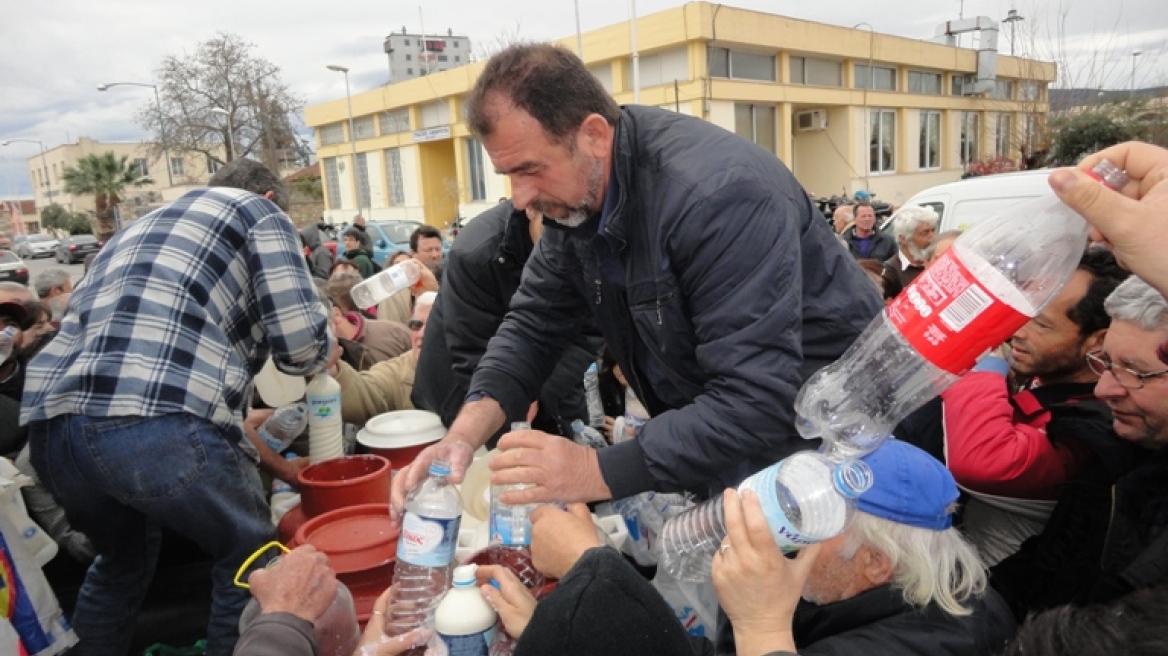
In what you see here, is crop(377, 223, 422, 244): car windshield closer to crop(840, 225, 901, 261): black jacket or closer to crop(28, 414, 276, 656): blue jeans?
crop(840, 225, 901, 261): black jacket

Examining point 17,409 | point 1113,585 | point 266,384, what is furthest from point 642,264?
point 17,409

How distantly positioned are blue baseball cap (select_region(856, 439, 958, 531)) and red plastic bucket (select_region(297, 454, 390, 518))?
168 centimetres

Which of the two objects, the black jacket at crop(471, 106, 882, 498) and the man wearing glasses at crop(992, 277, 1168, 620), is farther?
the man wearing glasses at crop(992, 277, 1168, 620)

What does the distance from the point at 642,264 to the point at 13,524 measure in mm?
2441

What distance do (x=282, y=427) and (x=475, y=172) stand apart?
27.6 meters

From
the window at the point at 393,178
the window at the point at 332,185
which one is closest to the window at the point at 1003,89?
the window at the point at 393,178

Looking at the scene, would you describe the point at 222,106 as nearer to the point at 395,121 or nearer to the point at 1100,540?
the point at 395,121

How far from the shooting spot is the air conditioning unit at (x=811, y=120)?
26750 mm

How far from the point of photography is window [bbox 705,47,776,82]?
22625mm

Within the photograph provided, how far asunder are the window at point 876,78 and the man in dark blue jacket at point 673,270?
2885cm

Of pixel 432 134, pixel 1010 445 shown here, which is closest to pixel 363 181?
pixel 432 134

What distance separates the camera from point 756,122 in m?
24.5

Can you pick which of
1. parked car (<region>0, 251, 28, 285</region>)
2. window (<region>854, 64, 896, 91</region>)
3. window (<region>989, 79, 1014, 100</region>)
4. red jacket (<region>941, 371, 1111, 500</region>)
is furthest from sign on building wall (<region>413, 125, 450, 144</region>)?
red jacket (<region>941, 371, 1111, 500</region>)

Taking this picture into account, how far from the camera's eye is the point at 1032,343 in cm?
242
